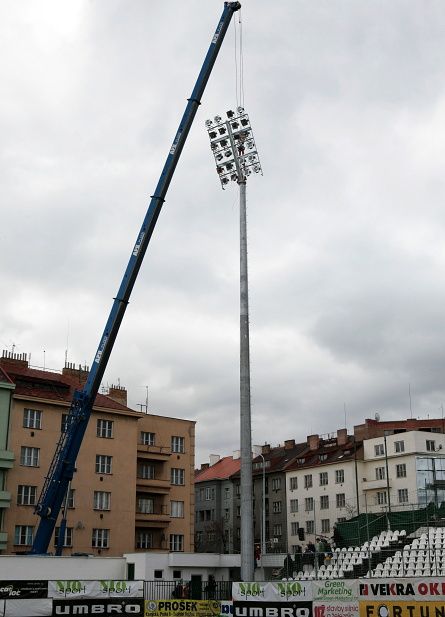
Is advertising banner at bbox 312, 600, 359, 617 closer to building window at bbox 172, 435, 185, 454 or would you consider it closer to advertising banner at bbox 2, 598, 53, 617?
advertising banner at bbox 2, 598, 53, 617

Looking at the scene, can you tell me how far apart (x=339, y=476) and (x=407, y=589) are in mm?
66233

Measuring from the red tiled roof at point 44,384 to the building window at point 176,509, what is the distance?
974 cm

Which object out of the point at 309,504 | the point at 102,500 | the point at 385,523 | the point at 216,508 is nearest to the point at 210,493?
the point at 216,508

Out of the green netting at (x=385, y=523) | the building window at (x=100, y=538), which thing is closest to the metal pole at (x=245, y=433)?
the green netting at (x=385, y=523)

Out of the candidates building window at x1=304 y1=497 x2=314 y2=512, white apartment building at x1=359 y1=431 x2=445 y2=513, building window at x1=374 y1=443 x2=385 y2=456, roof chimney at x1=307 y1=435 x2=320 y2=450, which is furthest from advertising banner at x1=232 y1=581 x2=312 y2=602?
roof chimney at x1=307 y1=435 x2=320 y2=450

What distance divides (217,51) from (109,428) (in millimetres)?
33340

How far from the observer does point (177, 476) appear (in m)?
67.6

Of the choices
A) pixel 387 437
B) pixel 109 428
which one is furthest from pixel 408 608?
pixel 387 437

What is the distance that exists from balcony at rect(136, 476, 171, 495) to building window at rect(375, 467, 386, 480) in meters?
29.0

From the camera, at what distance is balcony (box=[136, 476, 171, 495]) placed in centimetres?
6431

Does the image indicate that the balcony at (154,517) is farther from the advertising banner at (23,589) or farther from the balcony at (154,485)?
the advertising banner at (23,589)

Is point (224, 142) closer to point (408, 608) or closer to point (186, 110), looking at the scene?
point (186, 110)

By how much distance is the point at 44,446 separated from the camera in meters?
57.3

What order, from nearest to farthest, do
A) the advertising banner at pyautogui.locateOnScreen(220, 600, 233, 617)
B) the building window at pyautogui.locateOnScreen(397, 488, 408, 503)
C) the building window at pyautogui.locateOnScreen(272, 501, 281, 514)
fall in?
the advertising banner at pyautogui.locateOnScreen(220, 600, 233, 617) → the building window at pyautogui.locateOnScreen(397, 488, 408, 503) → the building window at pyautogui.locateOnScreen(272, 501, 281, 514)
